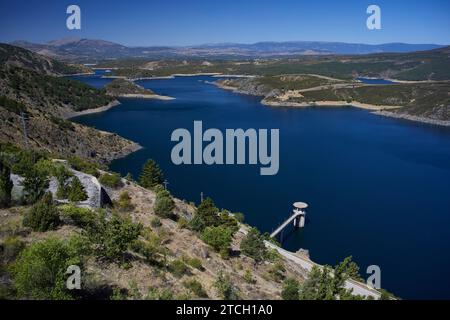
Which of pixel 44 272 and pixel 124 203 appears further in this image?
pixel 124 203

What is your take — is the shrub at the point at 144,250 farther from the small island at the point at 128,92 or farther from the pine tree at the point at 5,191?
the small island at the point at 128,92

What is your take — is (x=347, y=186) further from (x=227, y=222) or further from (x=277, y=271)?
(x=277, y=271)

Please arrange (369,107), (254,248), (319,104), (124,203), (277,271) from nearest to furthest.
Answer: (277,271) → (254,248) → (124,203) → (369,107) → (319,104)

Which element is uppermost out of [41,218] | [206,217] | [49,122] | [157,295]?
[49,122]

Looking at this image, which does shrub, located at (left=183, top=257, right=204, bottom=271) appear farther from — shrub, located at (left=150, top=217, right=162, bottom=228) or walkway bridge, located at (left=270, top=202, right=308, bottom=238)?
walkway bridge, located at (left=270, top=202, right=308, bottom=238)

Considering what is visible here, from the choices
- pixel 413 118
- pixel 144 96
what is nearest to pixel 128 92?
pixel 144 96
